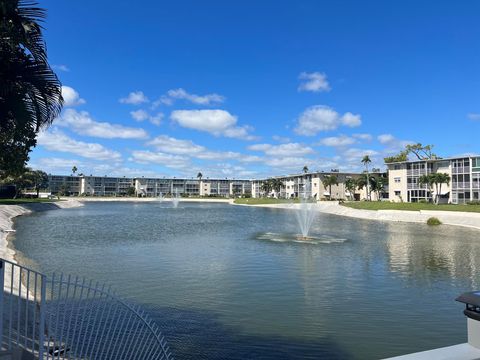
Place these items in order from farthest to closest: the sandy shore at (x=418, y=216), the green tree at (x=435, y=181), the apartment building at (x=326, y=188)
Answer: the apartment building at (x=326, y=188), the green tree at (x=435, y=181), the sandy shore at (x=418, y=216)

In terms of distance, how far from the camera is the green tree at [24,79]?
270 inches

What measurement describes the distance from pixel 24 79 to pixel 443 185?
90.9 meters

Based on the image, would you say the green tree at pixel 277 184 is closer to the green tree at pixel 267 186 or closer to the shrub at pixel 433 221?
the green tree at pixel 267 186

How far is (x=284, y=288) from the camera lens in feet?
63.8

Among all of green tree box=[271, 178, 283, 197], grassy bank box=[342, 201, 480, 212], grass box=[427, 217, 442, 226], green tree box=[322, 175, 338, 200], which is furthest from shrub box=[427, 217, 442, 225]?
green tree box=[271, 178, 283, 197]

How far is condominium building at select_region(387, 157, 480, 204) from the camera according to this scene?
7701 cm

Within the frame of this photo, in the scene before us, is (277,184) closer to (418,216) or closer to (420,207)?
(420,207)

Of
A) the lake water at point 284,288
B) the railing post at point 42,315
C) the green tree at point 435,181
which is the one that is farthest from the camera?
the green tree at point 435,181

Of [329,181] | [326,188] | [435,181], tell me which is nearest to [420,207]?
[435,181]

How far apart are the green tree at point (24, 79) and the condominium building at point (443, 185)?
8470 cm

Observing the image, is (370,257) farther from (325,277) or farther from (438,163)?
(438,163)

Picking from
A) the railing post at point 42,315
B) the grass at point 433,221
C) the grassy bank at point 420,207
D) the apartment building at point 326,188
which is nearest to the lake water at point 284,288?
the railing post at point 42,315

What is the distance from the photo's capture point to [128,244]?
3425cm

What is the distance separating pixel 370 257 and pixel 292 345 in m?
18.8
